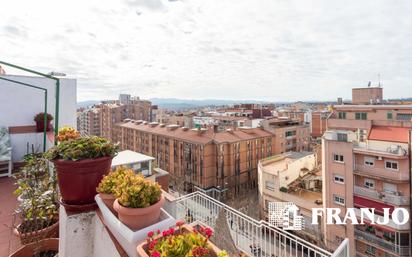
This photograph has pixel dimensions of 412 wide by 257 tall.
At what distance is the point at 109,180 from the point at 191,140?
25786 mm

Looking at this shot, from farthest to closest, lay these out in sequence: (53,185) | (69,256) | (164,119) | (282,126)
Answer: (164,119)
(282,126)
(53,185)
(69,256)

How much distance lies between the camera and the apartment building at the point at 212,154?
27438mm

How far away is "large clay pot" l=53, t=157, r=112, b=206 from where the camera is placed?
2.40 meters

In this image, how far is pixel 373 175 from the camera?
44.0ft

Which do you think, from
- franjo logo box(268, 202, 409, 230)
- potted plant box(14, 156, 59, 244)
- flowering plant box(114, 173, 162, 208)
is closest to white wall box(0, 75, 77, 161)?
potted plant box(14, 156, 59, 244)

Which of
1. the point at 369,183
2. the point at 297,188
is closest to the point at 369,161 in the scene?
the point at 369,183

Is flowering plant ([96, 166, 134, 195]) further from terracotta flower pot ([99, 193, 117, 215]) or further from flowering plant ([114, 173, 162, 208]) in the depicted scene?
flowering plant ([114, 173, 162, 208])

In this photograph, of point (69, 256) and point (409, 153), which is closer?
point (69, 256)

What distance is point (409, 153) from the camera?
12570 mm

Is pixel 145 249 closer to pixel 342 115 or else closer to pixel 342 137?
pixel 342 137

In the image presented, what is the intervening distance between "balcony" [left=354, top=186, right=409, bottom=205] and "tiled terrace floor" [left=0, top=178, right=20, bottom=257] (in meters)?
15.6

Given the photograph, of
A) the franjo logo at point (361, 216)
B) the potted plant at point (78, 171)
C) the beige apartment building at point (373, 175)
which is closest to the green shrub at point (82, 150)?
the potted plant at point (78, 171)

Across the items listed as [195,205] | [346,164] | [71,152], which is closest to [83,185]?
[71,152]

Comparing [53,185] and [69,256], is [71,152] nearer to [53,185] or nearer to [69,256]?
[69,256]
